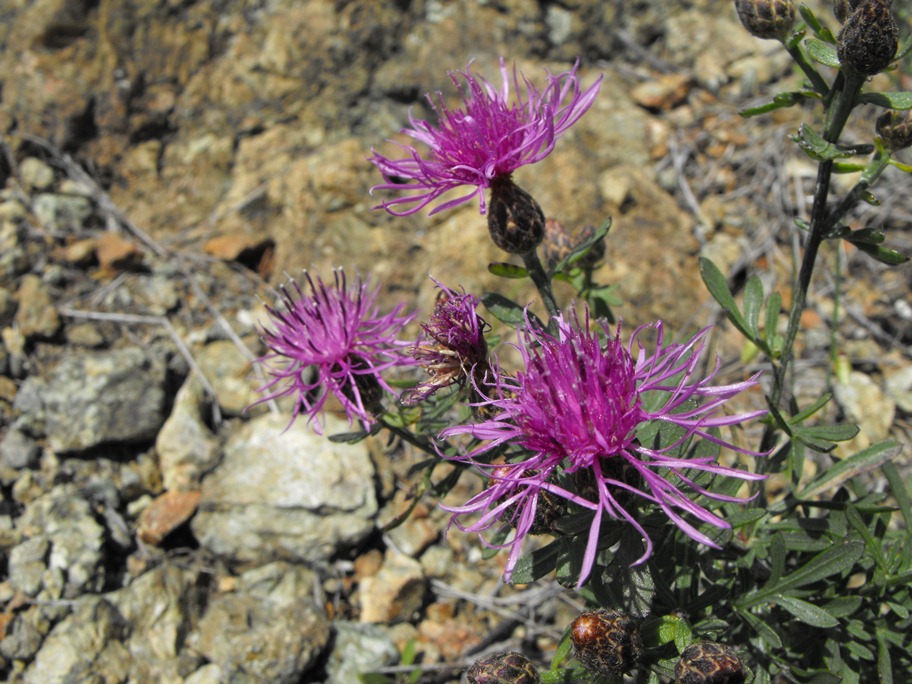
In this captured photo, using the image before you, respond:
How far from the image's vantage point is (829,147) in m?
2.56

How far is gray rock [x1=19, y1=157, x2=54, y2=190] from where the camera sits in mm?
5621

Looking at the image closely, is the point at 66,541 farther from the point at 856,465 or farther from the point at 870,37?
the point at 870,37

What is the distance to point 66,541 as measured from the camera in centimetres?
425

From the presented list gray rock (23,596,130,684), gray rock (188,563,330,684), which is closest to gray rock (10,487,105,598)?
gray rock (23,596,130,684)

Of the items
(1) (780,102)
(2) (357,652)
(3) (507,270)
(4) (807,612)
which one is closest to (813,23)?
(1) (780,102)

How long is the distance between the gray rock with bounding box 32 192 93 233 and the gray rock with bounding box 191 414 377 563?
2310 millimetres

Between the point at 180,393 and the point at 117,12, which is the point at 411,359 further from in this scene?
the point at 117,12

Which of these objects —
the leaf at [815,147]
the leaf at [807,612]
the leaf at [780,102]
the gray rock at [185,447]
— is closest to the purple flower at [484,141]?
the leaf at [780,102]

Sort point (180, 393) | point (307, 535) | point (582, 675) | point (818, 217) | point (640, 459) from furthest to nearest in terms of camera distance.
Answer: point (180, 393)
point (307, 535)
point (818, 217)
point (582, 675)
point (640, 459)

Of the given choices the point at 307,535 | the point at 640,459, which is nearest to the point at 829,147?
the point at 640,459

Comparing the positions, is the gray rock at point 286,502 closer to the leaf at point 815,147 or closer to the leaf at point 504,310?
the leaf at point 504,310

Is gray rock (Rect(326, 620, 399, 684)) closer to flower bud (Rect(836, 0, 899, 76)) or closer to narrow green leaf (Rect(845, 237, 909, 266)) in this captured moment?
narrow green leaf (Rect(845, 237, 909, 266))

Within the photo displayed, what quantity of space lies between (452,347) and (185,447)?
2.65 m

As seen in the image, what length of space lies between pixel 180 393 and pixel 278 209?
1.55 m
